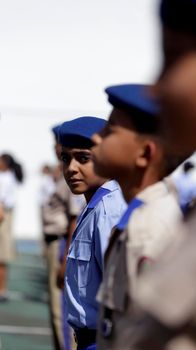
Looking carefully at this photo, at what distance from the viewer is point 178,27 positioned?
5.00 ft

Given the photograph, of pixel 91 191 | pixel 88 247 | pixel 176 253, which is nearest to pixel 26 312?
pixel 91 191

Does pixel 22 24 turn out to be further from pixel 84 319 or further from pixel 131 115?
pixel 131 115

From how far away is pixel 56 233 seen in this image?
857cm

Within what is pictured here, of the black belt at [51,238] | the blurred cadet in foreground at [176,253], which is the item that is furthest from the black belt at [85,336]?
the black belt at [51,238]

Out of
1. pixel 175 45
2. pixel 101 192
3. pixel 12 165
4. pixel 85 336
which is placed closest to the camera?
pixel 175 45

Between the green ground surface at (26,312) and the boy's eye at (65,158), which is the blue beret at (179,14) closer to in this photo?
the boy's eye at (65,158)

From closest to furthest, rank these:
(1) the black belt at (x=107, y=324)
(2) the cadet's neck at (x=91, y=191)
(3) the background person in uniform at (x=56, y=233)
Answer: (1) the black belt at (x=107, y=324) → (2) the cadet's neck at (x=91, y=191) → (3) the background person in uniform at (x=56, y=233)

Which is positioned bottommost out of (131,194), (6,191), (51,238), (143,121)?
(6,191)

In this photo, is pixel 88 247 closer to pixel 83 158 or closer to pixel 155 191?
pixel 83 158

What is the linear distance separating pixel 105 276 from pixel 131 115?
388mm

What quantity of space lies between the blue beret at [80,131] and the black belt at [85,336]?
0.89 meters

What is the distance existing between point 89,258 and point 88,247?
2.3 inches

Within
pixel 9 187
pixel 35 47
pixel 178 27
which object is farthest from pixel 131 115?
pixel 35 47

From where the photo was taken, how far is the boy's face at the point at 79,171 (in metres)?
4.43
